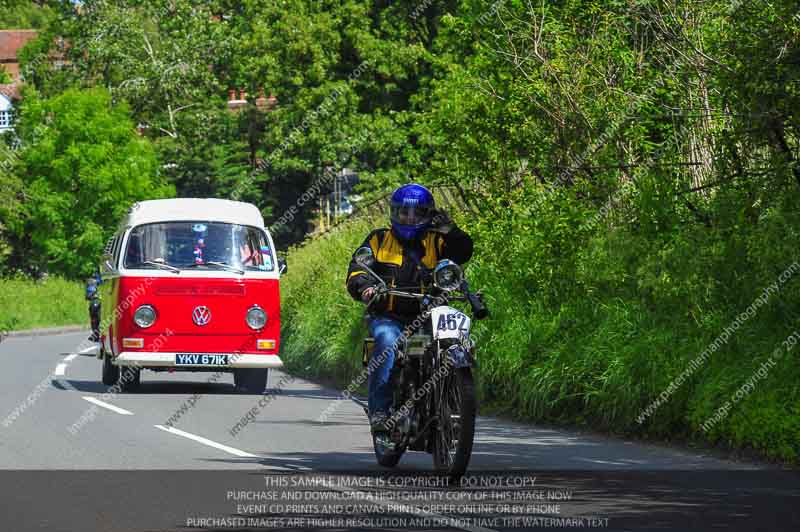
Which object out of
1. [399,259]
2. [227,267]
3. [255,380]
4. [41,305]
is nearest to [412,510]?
[399,259]

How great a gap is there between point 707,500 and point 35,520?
12.8 feet

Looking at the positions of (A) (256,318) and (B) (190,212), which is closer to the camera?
(A) (256,318)

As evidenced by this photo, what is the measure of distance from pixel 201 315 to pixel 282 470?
29.2 feet

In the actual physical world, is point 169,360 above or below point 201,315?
below

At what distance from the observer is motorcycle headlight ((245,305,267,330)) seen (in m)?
20.1

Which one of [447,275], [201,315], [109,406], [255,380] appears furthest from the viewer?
[255,380]

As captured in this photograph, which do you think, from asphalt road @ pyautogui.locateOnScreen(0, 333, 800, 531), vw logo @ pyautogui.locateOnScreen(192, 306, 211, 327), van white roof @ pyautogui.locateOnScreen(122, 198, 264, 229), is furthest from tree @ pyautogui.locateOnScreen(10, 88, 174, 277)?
asphalt road @ pyautogui.locateOnScreen(0, 333, 800, 531)

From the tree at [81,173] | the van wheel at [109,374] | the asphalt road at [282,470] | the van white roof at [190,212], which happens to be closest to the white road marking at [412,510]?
the asphalt road at [282,470]

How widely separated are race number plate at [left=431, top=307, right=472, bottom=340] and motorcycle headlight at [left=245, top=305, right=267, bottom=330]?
1000cm

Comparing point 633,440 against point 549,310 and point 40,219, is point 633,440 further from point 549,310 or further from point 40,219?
point 40,219

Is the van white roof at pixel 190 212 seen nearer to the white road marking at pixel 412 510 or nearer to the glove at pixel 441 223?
the glove at pixel 441 223

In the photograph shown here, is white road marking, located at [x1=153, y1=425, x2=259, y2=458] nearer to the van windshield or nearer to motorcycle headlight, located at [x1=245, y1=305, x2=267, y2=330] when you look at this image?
motorcycle headlight, located at [x1=245, y1=305, x2=267, y2=330]

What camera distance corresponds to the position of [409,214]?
10852 millimetres

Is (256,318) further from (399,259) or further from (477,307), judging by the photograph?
(477,307)
